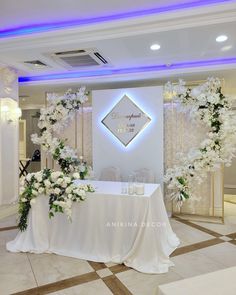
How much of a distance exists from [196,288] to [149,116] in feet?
13.4

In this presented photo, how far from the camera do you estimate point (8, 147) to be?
5109mm

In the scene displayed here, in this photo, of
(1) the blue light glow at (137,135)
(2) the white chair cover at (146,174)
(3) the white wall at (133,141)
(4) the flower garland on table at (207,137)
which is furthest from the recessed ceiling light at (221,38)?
(2) the white chair cover at (146,174)

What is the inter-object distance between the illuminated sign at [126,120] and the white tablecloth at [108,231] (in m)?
1.77

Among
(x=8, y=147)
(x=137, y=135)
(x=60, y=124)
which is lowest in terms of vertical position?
(x=8, y=147)

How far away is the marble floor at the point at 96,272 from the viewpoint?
2.59 m

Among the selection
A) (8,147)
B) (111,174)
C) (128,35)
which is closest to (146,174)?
(111,174)

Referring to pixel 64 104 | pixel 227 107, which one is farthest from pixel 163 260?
pixel 64 104

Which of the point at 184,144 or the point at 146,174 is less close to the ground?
the point at 184,144

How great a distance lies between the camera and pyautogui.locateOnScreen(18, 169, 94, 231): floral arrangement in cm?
315

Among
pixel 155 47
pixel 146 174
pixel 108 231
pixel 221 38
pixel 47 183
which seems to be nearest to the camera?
pixel 108 231

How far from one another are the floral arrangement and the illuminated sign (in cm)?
197

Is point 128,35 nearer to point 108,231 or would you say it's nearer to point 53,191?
point 53,191

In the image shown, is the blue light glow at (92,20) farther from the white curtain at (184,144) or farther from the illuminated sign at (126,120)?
the white curtain at (184,144)

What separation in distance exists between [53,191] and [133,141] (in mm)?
2329
